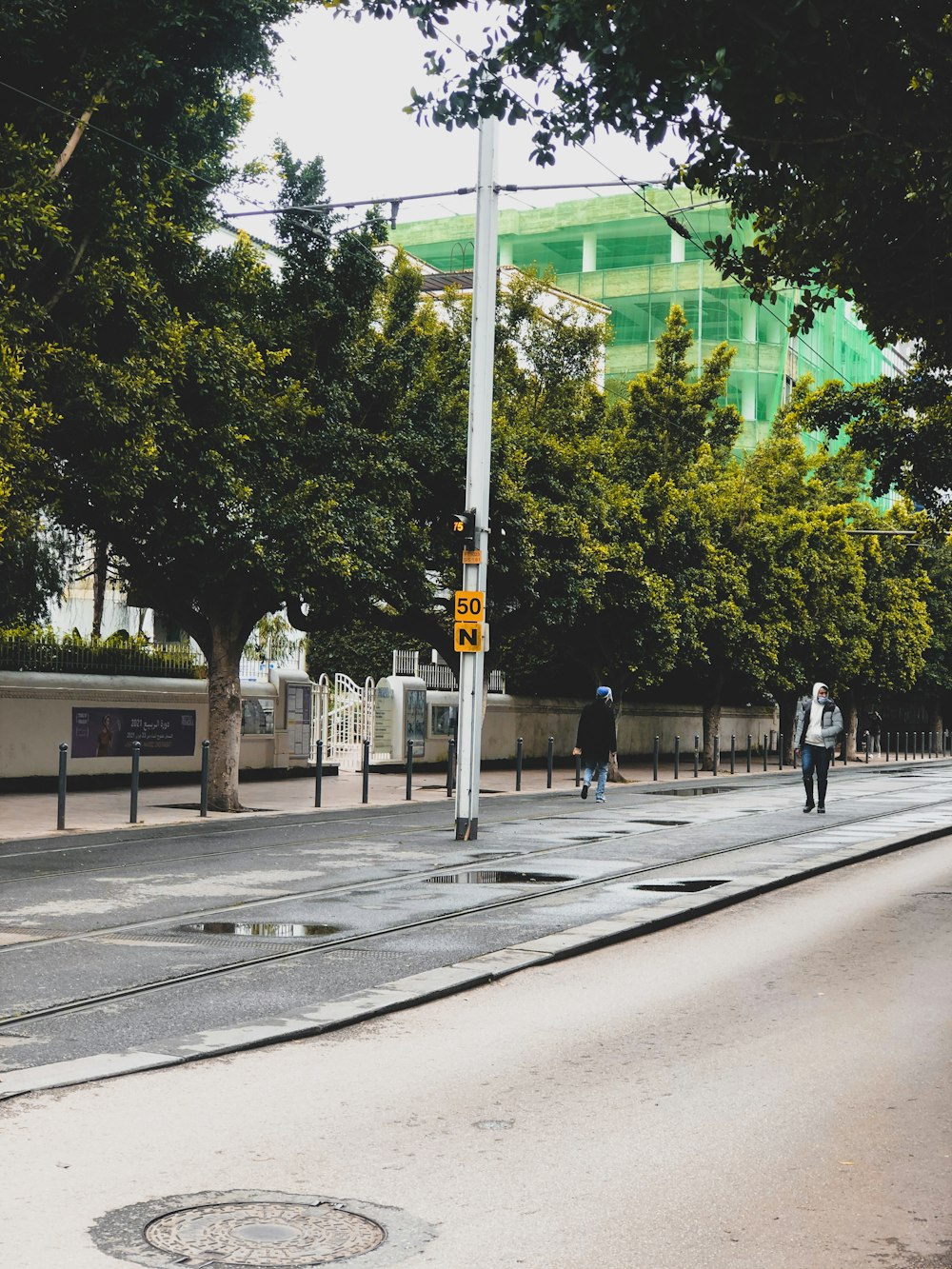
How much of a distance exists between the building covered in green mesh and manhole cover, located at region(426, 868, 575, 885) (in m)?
50.0

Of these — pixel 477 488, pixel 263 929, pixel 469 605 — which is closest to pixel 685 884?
pixel 263 929

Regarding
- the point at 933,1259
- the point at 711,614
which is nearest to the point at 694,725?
the point at 711,614

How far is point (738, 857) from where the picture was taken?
15.5 metres

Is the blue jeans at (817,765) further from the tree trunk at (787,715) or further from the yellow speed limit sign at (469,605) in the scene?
the tree trunk at (787,715)

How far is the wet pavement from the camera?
750 cm

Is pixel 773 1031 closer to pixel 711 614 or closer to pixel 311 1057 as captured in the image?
pixel 311 1057

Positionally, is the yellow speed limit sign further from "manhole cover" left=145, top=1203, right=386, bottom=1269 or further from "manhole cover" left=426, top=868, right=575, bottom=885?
"manhole cover" left=145, top=1203, right=386, bottom=1269

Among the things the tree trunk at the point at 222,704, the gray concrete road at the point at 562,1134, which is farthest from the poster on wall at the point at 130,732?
the gray concrete road at the point at 562,1134

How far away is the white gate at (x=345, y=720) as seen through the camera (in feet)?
103

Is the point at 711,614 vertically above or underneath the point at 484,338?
underneath

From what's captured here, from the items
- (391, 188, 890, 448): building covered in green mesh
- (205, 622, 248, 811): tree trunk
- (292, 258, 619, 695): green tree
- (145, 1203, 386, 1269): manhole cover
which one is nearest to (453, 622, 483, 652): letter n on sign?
(292, 258, 619, 695): green tree

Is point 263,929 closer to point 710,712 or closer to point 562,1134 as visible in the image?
point 562,1134

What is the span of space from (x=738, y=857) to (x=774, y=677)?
2696 cm

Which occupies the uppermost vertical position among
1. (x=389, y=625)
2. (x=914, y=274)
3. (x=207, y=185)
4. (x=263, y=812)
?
(x=207, y=185)
